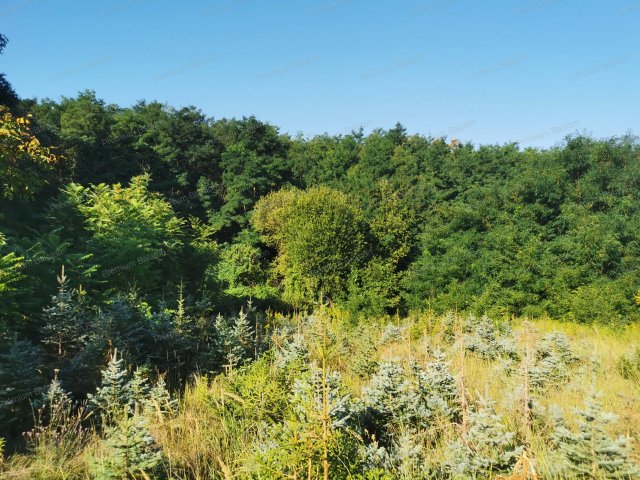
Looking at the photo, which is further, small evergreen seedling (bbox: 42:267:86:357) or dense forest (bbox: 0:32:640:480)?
small evergreen seedling (bbox: 42:267:86:357)

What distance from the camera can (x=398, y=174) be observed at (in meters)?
26.8

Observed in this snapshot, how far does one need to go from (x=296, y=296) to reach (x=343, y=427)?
19.0 meters

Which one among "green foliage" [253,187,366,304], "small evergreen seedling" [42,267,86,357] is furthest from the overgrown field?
"green foliage" [253,187,366,304]

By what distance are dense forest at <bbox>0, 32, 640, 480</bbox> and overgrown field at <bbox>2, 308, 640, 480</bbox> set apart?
3cm

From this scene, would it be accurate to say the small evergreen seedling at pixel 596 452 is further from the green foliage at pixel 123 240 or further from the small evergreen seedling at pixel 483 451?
the green foliage at pixel 123 240

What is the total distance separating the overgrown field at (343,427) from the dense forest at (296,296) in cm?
3

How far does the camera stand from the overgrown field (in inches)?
100

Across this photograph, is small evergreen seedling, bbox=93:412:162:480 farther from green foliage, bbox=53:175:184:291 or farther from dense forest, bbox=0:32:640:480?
green foliage, bbox=53:175:184:291

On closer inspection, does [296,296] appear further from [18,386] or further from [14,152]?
[14,152]

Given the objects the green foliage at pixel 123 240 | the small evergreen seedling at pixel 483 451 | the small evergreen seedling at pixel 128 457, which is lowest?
the small evergreen seedling at pixel 483 451

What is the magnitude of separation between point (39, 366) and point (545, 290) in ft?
58.7

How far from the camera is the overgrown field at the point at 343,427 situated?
2.54 metres

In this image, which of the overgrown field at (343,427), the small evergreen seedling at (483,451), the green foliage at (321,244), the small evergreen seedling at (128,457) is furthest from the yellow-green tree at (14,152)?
the green foliage at (321,244)

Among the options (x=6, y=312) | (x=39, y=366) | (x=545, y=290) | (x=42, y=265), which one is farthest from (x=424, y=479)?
(x=545, y=290)
